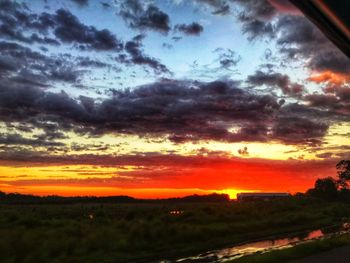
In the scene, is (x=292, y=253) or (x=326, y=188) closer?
(x=292, y=253)

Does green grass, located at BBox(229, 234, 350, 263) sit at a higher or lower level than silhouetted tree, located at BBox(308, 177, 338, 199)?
lower

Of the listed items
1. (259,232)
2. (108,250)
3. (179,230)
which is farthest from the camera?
(259,232)

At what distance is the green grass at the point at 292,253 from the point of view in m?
21.5

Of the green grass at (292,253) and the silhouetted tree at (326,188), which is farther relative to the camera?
the silhouetted tree at (326,188)

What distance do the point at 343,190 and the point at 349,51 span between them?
141 m

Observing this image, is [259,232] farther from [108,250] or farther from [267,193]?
[267,193]

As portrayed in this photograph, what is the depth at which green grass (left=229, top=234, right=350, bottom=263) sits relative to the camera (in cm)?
2154

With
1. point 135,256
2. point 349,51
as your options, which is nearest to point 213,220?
point 135,256

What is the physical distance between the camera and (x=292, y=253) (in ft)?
78.0

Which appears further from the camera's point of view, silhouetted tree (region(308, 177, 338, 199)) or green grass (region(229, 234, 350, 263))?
silhouetted tree (region(308, 177, 338, 199))

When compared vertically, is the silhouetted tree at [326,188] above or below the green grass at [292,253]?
above

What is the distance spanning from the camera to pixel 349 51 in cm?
282

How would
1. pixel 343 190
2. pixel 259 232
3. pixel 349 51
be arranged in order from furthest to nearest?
pixel 343 190 < pixel 259 232 < pixel 349 51

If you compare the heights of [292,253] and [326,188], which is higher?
[326,188]
